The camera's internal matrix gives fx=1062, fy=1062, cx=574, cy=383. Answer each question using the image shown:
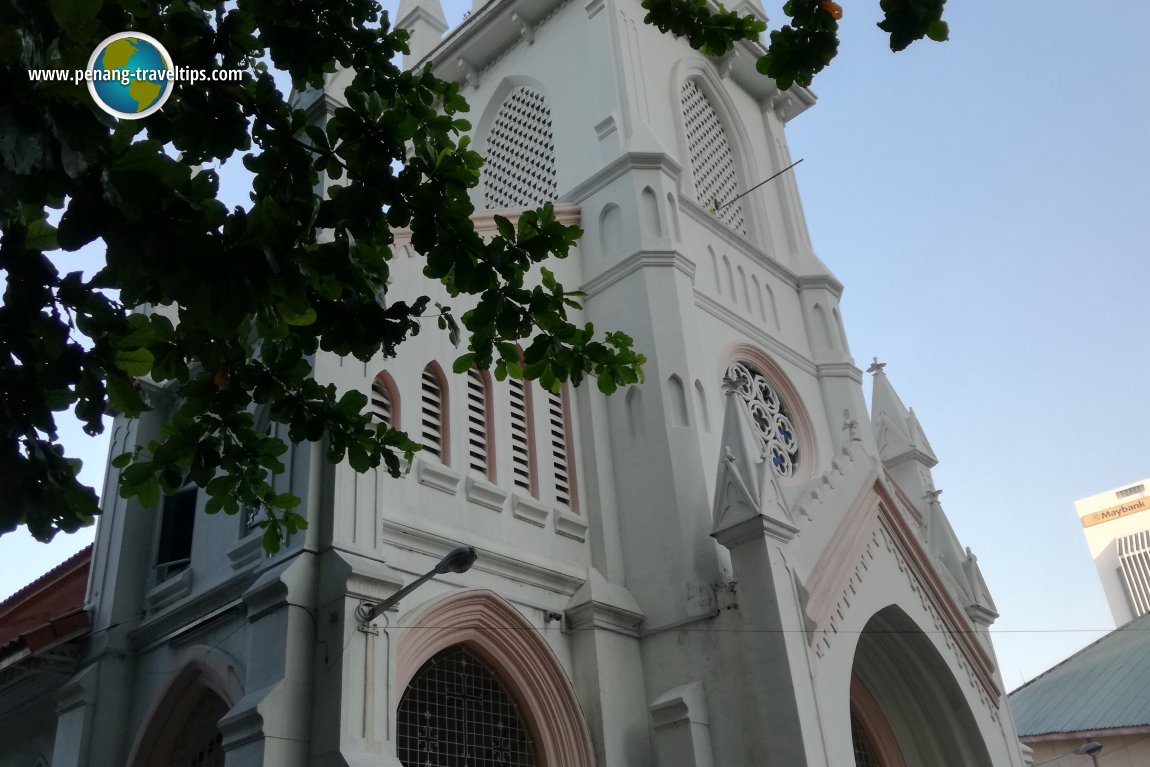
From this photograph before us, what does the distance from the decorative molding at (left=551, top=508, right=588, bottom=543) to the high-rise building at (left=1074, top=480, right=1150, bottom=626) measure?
12530 centimetres

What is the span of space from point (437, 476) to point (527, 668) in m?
2.38

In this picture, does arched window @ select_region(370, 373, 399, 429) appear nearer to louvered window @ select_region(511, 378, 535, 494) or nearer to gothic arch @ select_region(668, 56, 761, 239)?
louvered window @ select_region(511, 378, 535, 494)

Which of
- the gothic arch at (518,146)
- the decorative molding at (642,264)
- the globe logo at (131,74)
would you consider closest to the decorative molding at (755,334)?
the decorative molding at (642,264)

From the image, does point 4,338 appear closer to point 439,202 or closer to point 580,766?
point 439,202

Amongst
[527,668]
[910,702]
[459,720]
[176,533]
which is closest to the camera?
[459,720]

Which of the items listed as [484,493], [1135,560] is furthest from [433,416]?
[1135,560]

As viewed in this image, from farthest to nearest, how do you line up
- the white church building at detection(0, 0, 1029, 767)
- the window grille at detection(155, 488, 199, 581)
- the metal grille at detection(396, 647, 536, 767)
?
1. the window grille at detection(155, 488, 199, 581)
2. the metal grille at detection(396, 647, 536, 767)
3. the white church building at detection(0, 0, 1029, 767)

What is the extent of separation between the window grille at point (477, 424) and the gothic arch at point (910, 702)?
6.02 metres

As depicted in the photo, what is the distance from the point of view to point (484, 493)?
12531 mm

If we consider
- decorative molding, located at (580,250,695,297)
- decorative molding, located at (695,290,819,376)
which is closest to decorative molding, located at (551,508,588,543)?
decorative molding, located at (580,250,695,297)

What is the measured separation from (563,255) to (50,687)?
380 inches

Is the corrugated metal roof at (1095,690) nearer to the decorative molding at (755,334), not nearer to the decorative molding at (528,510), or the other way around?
the decorative molding at (755,334)

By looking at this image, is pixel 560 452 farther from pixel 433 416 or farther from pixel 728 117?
pixel 728 117

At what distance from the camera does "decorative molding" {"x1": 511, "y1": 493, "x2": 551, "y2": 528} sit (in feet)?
42.3
